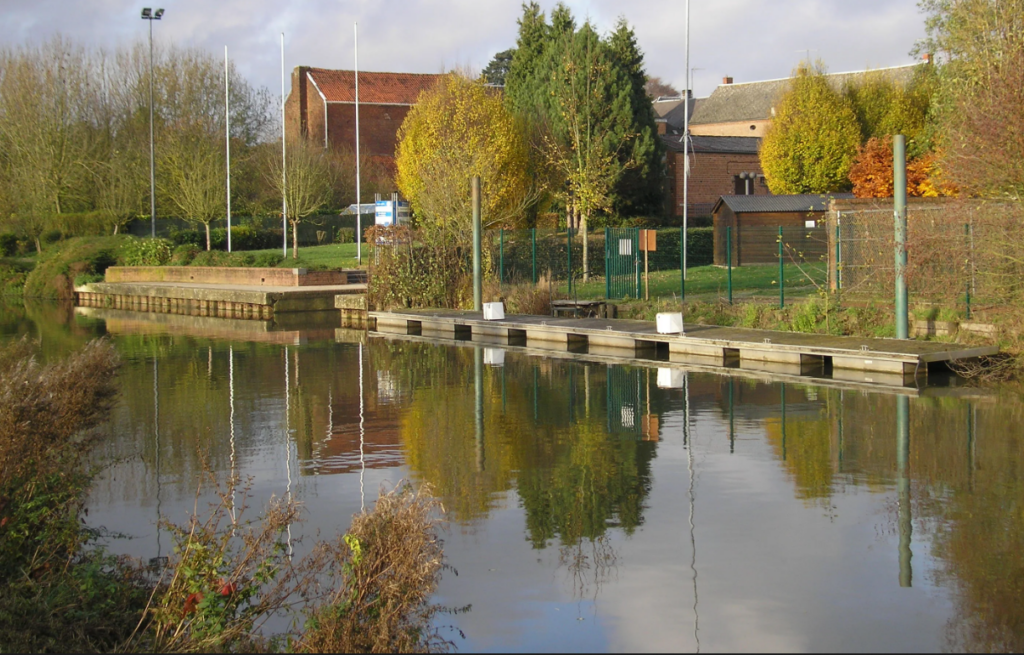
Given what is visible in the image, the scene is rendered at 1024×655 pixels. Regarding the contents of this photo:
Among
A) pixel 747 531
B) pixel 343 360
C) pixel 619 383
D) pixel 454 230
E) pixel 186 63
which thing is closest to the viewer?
pixel 747 531

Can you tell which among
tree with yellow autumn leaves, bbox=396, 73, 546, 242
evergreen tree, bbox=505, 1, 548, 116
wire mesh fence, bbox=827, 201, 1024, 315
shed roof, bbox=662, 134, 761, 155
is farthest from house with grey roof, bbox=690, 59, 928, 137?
wire mesh fence, bbox=827, 201, 1024, 315

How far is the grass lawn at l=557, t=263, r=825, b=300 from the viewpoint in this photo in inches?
1058

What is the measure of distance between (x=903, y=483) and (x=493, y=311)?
49.4 feet

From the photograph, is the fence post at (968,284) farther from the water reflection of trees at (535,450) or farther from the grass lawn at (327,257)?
the grass lawn at (327,257)

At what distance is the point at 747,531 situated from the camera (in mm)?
8875

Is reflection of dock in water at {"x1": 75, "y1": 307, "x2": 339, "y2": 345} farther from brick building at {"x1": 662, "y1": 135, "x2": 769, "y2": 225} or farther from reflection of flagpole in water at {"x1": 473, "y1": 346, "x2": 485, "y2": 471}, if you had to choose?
brick building at {"x1": 662, "y1": 135, "x2": 769, "y2": 225}

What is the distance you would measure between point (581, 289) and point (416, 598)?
81.1 feet

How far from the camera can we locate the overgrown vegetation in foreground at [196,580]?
20.6 ft

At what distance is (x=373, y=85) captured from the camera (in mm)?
69875

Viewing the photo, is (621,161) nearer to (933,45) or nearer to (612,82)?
(612,82)

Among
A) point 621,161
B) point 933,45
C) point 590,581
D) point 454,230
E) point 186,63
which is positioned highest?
point 186,63

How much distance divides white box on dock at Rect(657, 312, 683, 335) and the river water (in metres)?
1.77

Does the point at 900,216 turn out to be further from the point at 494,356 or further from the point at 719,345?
the point at 494,356

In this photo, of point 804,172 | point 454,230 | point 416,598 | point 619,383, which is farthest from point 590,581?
point 804,172
